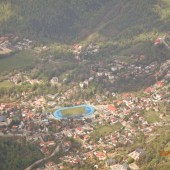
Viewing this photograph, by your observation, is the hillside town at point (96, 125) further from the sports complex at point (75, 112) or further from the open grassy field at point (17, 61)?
the open grassy field at point (17, 61)

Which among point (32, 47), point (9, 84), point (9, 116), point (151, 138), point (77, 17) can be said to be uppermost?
point (77, 17)

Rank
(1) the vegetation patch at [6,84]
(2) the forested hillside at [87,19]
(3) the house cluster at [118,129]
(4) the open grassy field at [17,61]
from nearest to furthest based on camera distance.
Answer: (3) the house cluster at [118,129] < (1) the vegetation patch at [6,84] < (4) the open grassy field at [17,61] < (2) the forested hillside at [87,19]

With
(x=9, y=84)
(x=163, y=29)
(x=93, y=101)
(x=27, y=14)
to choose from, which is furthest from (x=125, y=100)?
(x=27, y=14)

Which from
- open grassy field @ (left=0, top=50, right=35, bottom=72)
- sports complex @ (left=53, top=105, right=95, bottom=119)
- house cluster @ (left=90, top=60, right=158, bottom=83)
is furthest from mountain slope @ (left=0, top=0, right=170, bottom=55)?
sports complex @ (left=53, top=105, right=95, bottom=119)

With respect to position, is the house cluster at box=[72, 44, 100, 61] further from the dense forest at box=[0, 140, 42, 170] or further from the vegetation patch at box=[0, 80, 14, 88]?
the dense forest at box=[0, 140, 42, 170]

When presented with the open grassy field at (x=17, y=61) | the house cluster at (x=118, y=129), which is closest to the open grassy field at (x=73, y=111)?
the house cluster at (x=118, y=129)

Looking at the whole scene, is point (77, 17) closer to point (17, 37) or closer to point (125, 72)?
point (17, 37)

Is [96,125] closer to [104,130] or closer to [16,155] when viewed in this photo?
[104,130]
